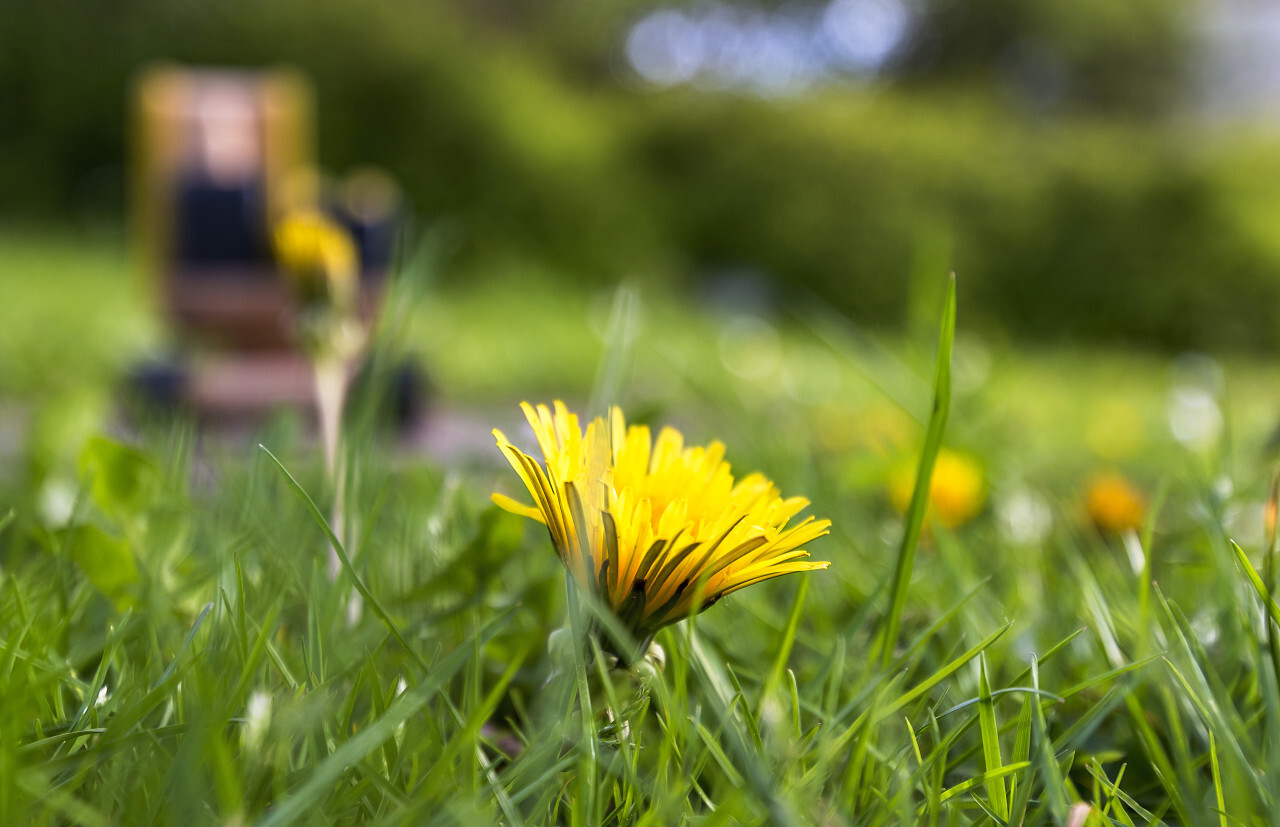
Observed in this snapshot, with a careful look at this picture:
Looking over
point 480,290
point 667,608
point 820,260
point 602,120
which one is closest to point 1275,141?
point 820,260

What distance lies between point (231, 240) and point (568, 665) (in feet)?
9.86

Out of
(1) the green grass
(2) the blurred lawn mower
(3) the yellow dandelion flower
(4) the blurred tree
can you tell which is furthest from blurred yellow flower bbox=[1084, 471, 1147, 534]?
(4) the blurred tree

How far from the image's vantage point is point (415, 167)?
6.17 meters

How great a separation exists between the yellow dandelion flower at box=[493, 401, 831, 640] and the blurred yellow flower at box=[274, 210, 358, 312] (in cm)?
40

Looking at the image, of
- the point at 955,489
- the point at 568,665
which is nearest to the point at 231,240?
the point at 955,489

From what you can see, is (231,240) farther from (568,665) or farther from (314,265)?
(568,665)

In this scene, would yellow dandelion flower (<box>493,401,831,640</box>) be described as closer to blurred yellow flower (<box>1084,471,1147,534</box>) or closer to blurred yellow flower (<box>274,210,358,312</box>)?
blurred yellow flower (<box>274,210,358,312</box>)

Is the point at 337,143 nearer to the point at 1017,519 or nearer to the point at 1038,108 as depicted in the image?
the point at 1017,519

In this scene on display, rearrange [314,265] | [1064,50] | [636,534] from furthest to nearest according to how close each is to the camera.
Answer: [1064,50]
[314,265]
[636,534]

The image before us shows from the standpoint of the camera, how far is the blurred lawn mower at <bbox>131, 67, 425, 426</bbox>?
6.64ft

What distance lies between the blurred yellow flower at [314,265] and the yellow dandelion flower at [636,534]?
1.31ft

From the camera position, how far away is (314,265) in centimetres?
65

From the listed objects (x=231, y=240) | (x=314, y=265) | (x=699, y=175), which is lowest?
(x=699, y=175)

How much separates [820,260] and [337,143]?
3.31 m
